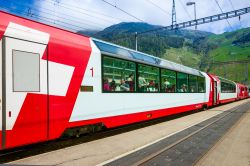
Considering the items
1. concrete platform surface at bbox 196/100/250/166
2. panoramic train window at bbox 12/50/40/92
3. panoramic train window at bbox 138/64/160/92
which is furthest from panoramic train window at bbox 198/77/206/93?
panoramic train window at bbox 12/50/40/92

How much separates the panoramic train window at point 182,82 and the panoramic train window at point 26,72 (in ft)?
37.2

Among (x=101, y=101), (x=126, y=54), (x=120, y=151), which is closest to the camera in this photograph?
(x=120, y=151)

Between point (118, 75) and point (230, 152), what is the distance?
4.57 meters

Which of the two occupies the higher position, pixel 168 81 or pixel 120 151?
pixel 168 81

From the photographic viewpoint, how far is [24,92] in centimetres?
711

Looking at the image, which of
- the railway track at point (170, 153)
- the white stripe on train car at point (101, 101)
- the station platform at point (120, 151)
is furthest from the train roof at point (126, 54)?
the railway track at point (170, 153)

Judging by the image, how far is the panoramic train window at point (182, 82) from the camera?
1770 cm

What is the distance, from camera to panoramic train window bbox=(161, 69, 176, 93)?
15164mm

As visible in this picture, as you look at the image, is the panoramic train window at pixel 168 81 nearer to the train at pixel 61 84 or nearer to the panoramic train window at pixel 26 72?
the train at pixel 61 84

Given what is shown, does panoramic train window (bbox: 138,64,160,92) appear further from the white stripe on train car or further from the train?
the white stripe on train car

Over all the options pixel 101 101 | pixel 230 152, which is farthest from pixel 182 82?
pixel 230 152

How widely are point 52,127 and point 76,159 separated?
103 cm

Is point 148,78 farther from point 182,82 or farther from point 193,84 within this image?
point 193,84

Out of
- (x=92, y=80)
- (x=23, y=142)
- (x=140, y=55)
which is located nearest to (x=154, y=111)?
(x=140, y=55)
